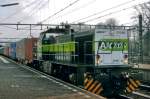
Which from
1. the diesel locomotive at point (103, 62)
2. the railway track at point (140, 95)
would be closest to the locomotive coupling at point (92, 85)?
the diesel locomotive at point (103, 62)

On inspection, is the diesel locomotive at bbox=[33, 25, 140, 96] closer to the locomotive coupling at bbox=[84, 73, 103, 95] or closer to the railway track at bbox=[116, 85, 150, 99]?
the locomotive coupling at bbox=[84, 73, 103, 95]

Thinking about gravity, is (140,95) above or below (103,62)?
below

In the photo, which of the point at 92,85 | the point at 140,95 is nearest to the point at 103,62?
the point at 92,85

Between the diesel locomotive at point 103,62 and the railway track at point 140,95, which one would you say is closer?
the diesel locomotive at point 103,62

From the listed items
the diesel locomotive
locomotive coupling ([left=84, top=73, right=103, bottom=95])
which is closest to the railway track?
the diesel locomotive

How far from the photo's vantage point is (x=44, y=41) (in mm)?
28266

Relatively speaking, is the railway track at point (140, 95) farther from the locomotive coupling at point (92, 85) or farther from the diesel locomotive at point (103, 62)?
the locomotive coupling at point (92, 85)

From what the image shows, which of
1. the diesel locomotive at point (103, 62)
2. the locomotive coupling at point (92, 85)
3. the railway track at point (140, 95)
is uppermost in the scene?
the diesel locomotive at point (103, 62)

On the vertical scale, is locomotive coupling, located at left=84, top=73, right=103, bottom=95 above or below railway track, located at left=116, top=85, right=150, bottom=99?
above

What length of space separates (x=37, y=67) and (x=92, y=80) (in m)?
17.7

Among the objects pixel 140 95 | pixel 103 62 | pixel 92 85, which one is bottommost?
pixel 140 95

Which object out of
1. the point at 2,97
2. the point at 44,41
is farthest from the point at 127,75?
the point at 44,41

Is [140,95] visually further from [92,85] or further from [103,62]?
[92,85]

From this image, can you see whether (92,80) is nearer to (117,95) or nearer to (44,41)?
(117,95)
